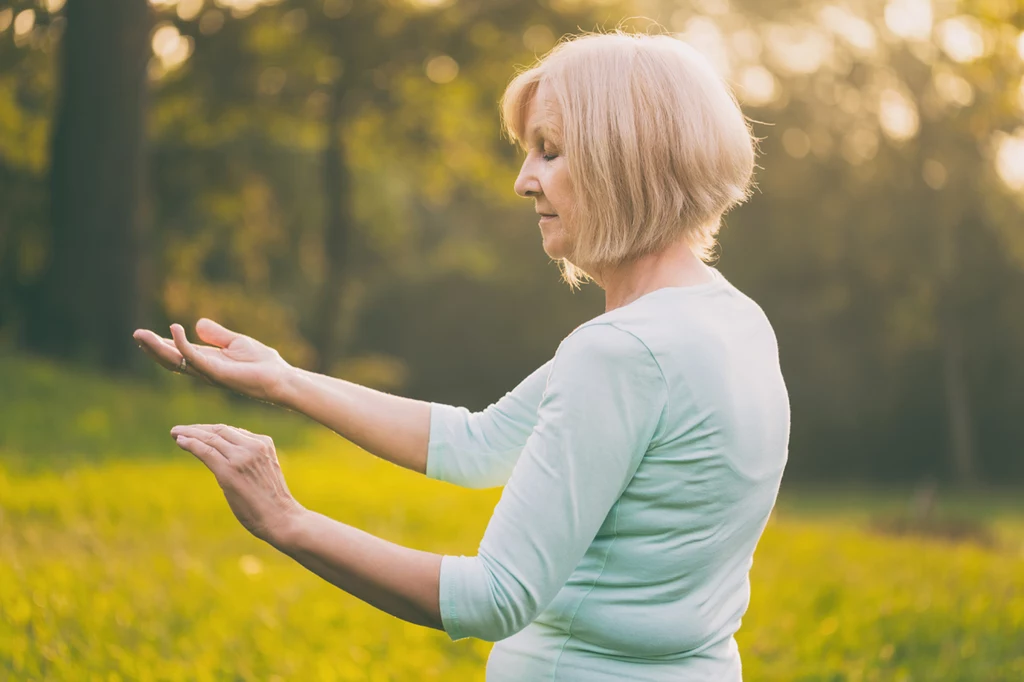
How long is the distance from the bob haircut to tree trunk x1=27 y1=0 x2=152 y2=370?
33.4ft

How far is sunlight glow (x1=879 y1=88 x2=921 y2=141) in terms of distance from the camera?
28698 mm

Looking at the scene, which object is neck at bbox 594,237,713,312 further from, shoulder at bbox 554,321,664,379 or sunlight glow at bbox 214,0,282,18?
sunlight glow at bbox 214,0,282,18

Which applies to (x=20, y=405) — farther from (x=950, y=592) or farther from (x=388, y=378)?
(x=388, y=378)

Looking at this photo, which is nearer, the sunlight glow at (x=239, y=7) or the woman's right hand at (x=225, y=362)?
the woman's right hand at (x=225, y=362)

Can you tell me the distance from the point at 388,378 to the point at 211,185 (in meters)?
6.66

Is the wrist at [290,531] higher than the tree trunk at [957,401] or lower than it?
higher

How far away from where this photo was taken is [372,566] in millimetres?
1680

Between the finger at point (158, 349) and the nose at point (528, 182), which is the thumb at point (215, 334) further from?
the nose at point (528, 182)

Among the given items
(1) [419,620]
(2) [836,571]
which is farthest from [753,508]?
(2) [836,571]

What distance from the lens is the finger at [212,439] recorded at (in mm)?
1772

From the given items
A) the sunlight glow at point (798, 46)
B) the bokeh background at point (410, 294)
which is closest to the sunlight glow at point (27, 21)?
the bokeh background at point (410, 294)

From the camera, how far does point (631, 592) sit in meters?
1.82

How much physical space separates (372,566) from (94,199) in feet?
34.9

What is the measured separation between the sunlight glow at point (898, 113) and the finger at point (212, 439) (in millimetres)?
29125
